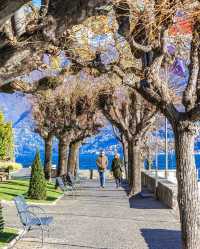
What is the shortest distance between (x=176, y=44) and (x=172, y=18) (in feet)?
11.1

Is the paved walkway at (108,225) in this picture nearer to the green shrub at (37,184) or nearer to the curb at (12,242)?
the curb at (12,242)

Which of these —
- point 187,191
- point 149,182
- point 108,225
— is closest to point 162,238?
point 108,225

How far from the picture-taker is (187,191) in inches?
474

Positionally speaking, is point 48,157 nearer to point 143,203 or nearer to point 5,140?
point 143,203

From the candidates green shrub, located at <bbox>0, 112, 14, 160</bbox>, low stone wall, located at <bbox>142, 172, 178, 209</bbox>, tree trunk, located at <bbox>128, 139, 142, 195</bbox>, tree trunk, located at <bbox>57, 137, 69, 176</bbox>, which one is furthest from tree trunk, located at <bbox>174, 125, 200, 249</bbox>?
green shrub, located at <bbox>0, 112, 14, 160</bbox>

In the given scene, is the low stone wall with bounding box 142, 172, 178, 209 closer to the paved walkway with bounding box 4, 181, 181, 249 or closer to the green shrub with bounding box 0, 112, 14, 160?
the paved walkway with bounding box 4, 181, 181, 249

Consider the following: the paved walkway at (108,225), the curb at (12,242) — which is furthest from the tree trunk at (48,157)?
the curb at (12,242)

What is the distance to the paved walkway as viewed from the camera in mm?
15383

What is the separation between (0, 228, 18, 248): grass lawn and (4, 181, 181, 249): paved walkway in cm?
30

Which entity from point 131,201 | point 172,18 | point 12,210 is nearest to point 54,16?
point 172,18

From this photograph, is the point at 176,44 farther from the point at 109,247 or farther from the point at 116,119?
the point at 116,119

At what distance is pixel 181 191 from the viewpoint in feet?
39.7

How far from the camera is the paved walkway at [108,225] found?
15.4 metres

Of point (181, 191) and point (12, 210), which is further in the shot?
point (12, 210)
